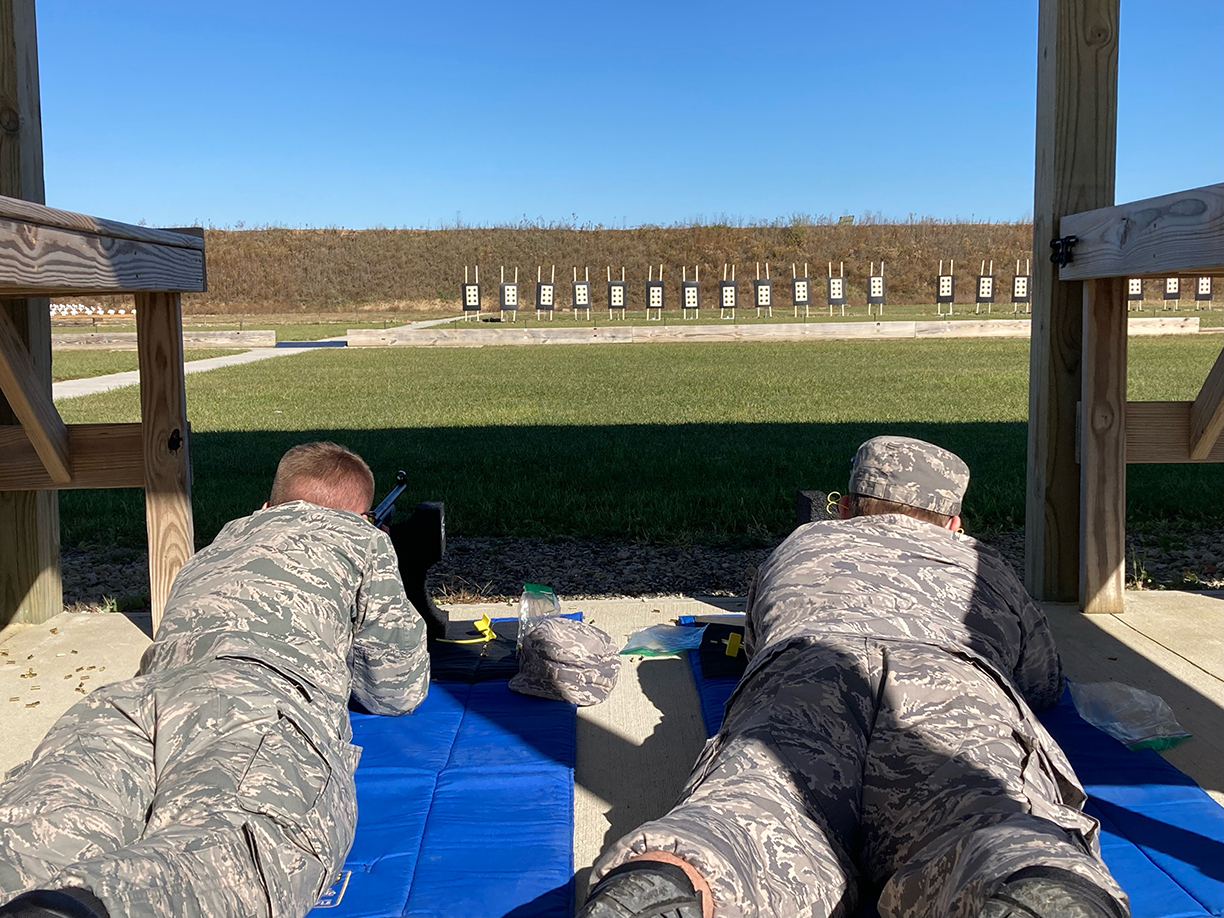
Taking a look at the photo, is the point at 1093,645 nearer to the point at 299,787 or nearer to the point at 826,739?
the point at 826,739

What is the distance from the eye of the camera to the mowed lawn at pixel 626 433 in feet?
21.8

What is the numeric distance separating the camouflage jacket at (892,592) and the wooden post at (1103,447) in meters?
1.83

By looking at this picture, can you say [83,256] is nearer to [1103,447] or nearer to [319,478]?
[319,478]

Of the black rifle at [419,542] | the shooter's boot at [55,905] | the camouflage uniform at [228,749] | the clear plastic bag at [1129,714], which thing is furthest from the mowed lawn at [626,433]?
the shooter's boot at [55,905]

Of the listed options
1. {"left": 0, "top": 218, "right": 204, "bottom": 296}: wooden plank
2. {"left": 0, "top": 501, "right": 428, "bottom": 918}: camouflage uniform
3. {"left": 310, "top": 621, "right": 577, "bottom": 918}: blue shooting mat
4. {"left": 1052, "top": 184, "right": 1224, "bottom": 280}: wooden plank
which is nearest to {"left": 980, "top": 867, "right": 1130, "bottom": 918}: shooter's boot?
{"left": 310, "top": 621, "right": 577, "bottom": 918}: blue shooting mat

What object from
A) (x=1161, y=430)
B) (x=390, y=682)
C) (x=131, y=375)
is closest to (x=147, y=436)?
(x=390, y=682)

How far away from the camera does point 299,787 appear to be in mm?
2125

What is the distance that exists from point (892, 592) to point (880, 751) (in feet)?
1.42

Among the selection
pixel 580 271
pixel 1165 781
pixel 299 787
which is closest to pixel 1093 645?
pixel 1165 781

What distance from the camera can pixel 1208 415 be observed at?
420 cm

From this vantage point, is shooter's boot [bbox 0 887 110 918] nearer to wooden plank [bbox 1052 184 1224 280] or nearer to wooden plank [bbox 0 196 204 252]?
wooden plank [bbox 0 196 204 252]

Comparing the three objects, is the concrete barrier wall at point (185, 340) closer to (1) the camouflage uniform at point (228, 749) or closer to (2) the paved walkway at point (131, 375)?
(2) the paved walkway at point (131, 375)

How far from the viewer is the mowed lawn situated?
262 inches

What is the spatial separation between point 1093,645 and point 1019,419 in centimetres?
741
